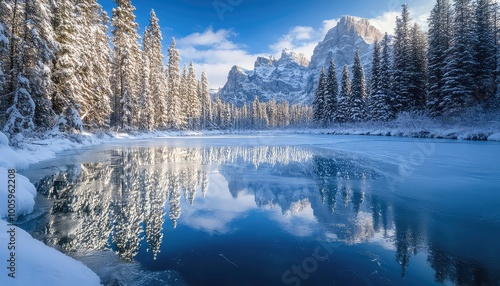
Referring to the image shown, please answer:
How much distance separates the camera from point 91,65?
74.6 ft

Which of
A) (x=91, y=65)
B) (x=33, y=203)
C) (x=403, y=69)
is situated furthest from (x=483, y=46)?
(x=91, y=65)

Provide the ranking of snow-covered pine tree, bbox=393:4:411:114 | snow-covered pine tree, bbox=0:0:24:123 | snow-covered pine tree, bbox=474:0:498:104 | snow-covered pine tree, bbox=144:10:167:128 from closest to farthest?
snow-covered pine tree, bbox=0:0:24:123
snow-covered pine tree, bbox=474:0:498:104
snow-covered pine tree, bbox=393:4:411:114
snow-covered pine tree, bbox=144:10:167:128

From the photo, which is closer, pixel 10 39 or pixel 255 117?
pixel 10 39

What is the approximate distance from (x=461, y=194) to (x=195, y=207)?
19.2 feet

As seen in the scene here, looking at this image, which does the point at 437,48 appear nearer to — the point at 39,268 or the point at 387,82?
the point at 387,82

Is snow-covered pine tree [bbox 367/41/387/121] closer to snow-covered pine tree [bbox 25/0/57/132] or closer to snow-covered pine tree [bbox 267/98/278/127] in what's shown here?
snow-covered pine tree [bbox 25/0/57/132]

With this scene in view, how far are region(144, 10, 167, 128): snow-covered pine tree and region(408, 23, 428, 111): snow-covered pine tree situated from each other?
36338mm

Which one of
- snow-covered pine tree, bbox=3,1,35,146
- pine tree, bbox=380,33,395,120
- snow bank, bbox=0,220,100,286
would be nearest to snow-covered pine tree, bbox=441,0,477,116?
pine tree, bbox=380,33,395,120

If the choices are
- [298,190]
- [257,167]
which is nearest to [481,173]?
[298,190]

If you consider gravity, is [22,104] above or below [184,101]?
below

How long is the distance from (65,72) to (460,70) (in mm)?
35268

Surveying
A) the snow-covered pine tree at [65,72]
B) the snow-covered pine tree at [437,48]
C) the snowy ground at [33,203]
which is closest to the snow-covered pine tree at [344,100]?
the snow-covered pine tree at [437,48]

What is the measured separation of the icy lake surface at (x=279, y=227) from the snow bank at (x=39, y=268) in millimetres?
302

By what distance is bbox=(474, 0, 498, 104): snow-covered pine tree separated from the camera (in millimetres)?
25125
